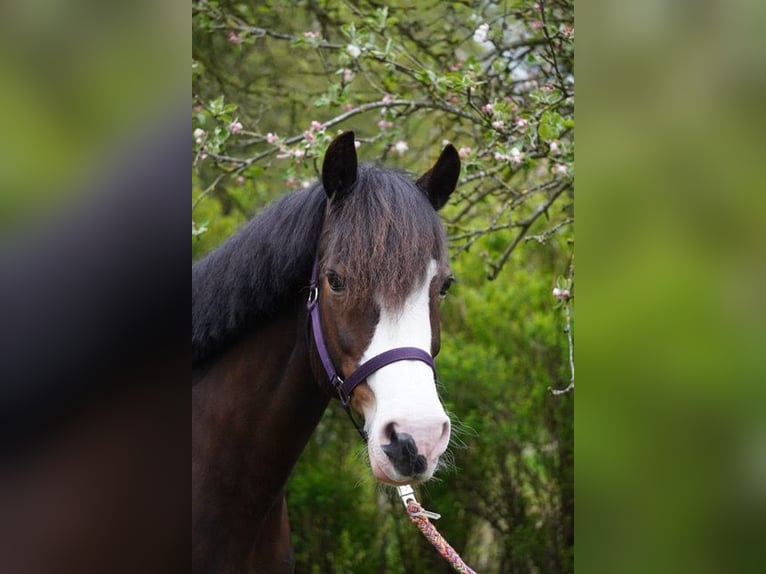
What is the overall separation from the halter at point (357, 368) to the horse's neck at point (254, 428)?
125 mm

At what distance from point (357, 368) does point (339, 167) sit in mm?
561

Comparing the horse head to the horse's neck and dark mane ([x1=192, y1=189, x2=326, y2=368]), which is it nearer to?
dark mane ([x1=192, y1=189, x2=326, y2=368])

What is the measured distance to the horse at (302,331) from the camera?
1804 millimetres

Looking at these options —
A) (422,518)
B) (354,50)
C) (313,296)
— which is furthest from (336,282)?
(354,50)

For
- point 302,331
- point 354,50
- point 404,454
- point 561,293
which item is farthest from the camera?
point 354,50

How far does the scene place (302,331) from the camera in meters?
2.07
